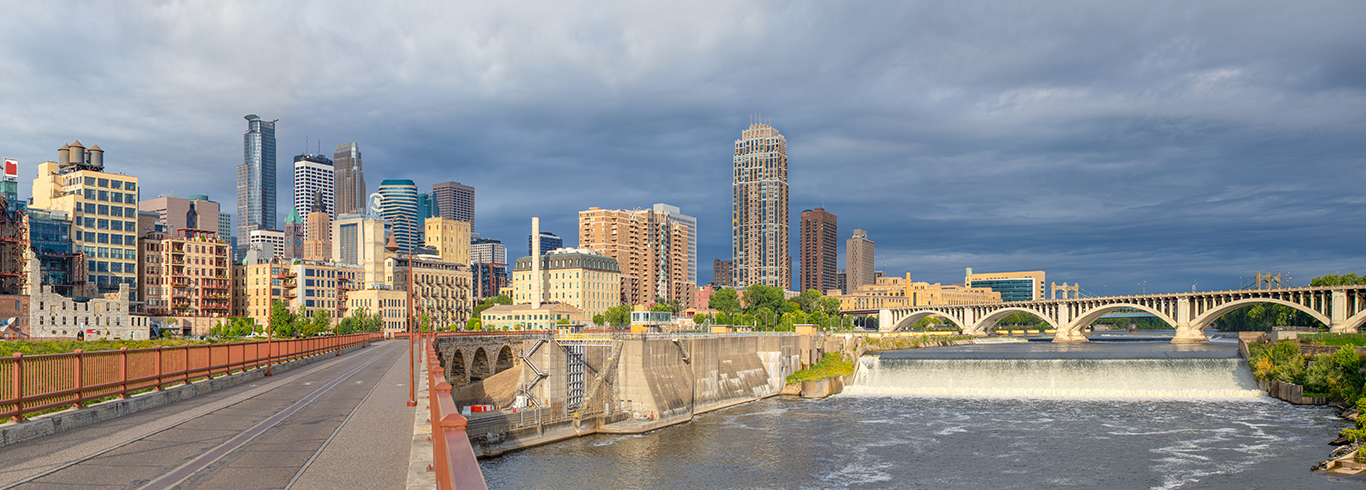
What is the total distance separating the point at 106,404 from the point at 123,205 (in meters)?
167

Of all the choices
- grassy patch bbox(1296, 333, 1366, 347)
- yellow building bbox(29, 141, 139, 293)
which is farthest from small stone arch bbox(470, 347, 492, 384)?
yellow building bbox(29, 141, 139, 293)

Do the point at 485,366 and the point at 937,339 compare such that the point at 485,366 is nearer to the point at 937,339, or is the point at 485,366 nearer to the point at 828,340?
the point at 828,340

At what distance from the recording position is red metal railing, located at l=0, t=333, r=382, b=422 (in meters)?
17.3

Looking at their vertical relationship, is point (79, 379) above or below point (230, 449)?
above

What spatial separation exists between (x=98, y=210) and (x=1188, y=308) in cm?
19955

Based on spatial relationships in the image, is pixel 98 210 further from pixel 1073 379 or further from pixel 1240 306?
pixel 1240 306

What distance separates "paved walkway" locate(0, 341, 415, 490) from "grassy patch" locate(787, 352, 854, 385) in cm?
6592

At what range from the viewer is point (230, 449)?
625 inches

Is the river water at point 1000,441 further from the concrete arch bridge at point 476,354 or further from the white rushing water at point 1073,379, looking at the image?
the concrete arch bridge at point 476,354

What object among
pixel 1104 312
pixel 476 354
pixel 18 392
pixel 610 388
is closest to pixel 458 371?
pixel 476 354

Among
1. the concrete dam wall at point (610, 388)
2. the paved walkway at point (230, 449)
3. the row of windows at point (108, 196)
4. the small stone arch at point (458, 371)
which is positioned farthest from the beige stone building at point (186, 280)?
the paved walkway at point (230, 449)

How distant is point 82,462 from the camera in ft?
47.0

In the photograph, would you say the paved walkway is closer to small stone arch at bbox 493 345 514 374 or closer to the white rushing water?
the white rushing water

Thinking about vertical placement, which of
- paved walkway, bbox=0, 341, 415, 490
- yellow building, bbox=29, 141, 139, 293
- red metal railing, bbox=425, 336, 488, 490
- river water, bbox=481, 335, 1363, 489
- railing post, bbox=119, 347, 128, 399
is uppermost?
yellow building, bbox=29, 141, 139, 293
